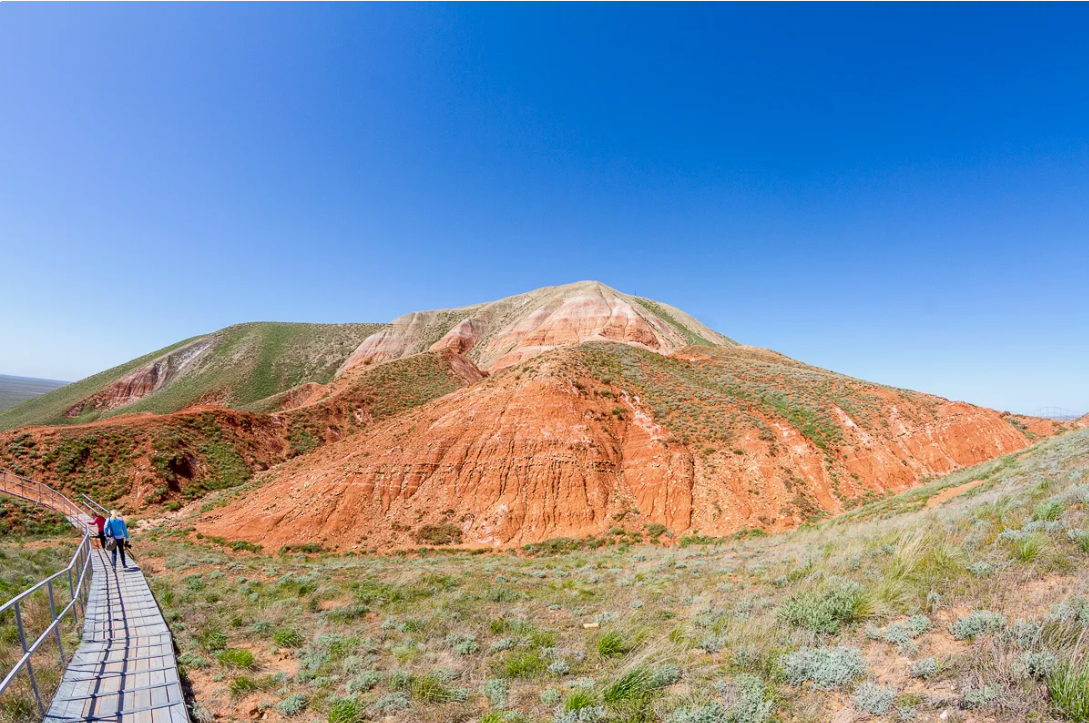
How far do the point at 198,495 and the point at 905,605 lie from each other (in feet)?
131

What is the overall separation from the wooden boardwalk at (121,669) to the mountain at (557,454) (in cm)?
1485

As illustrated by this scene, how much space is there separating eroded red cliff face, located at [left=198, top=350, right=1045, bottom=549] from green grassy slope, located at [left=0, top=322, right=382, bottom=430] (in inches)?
2164

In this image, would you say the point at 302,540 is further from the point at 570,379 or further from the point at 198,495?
the point at 570,379

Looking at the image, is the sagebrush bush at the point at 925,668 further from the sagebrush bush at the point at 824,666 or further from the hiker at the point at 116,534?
the hiker at the point at 116,534

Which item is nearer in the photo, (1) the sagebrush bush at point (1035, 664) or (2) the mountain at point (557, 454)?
(1) the sagebrush bush at point (1035, 664)

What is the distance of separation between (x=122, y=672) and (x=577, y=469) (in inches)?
861

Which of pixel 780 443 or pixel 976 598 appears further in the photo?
pixel 780 443

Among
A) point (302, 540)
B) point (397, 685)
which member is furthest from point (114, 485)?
point (397, 685)

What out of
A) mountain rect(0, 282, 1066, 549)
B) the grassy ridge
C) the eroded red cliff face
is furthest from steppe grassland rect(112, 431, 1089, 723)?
the grassy ridge

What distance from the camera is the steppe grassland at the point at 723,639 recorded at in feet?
14.4

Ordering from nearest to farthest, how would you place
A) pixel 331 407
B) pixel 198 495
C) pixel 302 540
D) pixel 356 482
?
pixel 302 540 → pixel 356 482 → pixel 198 495 → pixel 331 407

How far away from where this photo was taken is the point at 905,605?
5863mm

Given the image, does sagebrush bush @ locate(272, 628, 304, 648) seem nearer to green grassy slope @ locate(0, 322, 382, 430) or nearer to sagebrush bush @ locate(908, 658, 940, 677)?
sagebrush bush @ locate(908, 658, 940, 677)

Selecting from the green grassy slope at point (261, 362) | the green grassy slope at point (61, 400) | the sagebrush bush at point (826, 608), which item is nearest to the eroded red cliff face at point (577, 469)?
the sagebrush bush at point (826, 608)
